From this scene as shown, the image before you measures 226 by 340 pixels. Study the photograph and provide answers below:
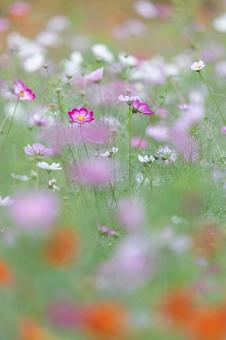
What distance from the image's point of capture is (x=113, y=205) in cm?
209

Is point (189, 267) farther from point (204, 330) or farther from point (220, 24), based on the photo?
point (220, 24)

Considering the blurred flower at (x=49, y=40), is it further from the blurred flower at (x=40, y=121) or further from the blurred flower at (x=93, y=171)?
the blurred flower at (x=93, y=171)

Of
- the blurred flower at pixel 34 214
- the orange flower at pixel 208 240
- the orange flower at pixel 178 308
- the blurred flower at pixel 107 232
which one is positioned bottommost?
the blurred flower at pixel 107 232

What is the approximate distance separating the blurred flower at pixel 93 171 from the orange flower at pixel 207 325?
790mm

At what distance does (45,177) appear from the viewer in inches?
98.8

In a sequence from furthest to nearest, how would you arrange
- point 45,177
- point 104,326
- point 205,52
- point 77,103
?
point 205,52
point 77,103
point 45,177
point 104,326

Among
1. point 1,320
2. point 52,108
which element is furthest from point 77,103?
point 1,320

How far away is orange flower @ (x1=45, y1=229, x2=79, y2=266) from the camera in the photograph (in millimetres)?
1267

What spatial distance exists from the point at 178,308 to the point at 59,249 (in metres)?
0.19

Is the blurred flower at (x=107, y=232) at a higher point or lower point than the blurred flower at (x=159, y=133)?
higher

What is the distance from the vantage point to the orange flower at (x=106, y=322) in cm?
117

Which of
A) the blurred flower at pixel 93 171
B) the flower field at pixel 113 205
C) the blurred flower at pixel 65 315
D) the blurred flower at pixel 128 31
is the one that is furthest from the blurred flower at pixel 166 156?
the blurred flower at pixel 128 31

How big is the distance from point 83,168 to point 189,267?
2.51ft

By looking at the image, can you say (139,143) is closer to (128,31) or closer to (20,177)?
(20,177)
